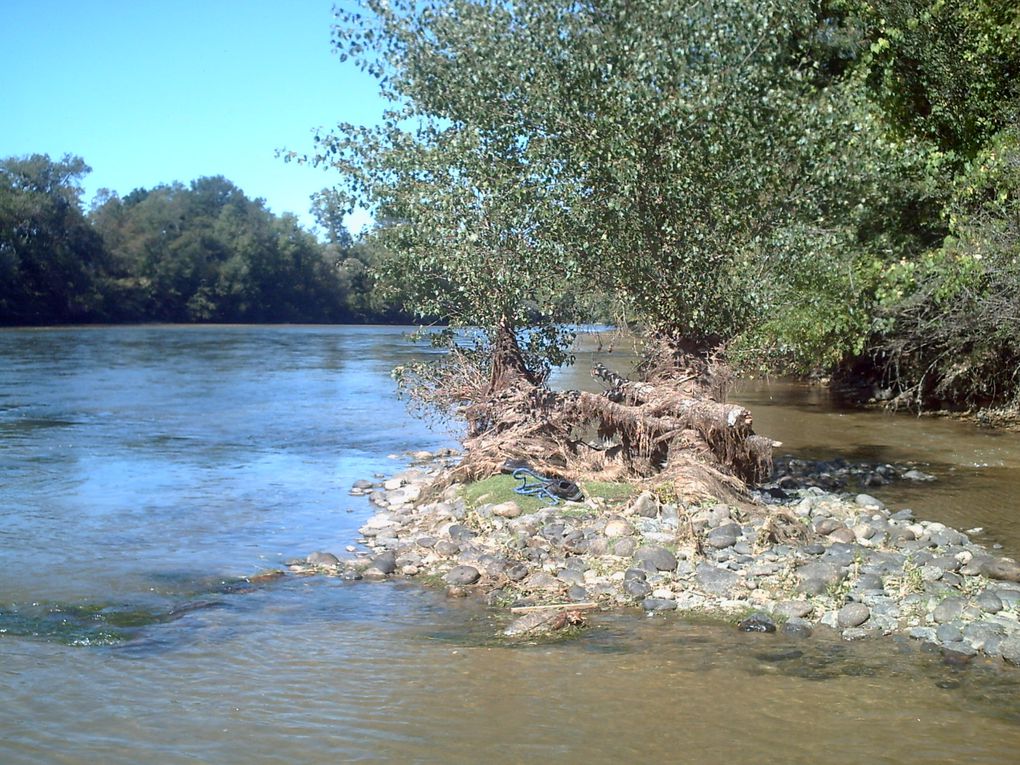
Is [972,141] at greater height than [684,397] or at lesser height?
greater

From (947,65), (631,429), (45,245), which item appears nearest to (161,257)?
(45,245)

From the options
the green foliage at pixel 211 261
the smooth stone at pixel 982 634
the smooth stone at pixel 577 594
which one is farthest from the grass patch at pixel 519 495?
the green foliage at pixel 211 261

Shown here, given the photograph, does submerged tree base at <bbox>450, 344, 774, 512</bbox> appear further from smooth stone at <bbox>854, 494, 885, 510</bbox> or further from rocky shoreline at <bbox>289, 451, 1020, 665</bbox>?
smooth stone at <bbox>854, 494, 885, 510</bbox>

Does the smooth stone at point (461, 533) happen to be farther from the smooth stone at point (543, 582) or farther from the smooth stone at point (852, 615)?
the smooth stone at point (852, 615)

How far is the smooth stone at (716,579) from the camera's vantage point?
10086 mm

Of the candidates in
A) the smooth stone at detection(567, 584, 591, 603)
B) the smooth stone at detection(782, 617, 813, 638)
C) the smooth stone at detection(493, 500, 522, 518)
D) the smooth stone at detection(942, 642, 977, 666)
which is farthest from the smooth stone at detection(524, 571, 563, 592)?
the smooth stone at detection(942, 642, 977, 666)

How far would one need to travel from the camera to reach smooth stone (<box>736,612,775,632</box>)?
9.18m

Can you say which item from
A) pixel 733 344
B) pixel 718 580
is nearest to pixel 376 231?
pixel 733 344

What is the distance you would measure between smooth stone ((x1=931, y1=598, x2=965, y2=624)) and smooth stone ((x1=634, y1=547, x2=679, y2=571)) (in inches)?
100

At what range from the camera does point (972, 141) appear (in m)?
18.9

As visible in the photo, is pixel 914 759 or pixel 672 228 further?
pixel 672 228

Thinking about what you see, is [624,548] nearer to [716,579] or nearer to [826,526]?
[716,579]

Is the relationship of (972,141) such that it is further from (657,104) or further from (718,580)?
(718,580)

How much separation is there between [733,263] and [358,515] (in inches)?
250
